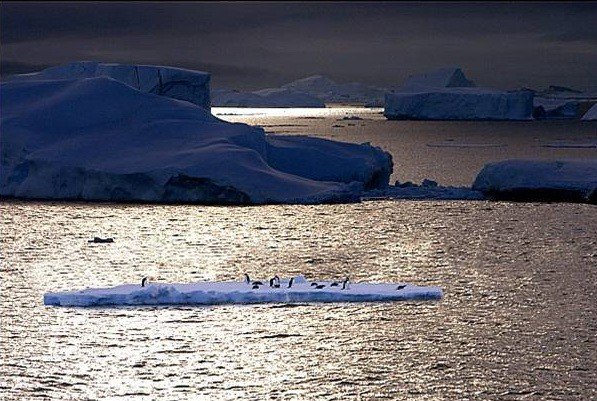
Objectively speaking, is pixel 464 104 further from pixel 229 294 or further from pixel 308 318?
pixel 308 318

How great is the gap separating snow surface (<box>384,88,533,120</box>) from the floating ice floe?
80129 millimetres

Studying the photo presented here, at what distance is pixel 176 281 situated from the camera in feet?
60.3

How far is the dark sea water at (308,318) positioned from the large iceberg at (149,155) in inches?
60.7

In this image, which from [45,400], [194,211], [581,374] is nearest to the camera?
[45,400]

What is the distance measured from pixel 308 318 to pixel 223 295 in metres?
1.70

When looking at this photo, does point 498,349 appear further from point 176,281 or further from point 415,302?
point 176,281

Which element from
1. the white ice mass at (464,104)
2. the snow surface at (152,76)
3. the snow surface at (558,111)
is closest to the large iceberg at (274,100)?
the snow surface at (558,111)

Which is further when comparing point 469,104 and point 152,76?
point 469,104

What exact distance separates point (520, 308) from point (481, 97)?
82.0 m

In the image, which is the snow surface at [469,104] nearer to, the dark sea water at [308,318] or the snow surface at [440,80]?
the snow surface at [440,80]

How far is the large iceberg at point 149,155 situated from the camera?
2848 centimetres

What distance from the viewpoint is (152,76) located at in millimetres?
42125

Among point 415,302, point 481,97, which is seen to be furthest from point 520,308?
point 481,97

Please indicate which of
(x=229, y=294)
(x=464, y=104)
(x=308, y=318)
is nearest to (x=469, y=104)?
(x=464, y=104)
